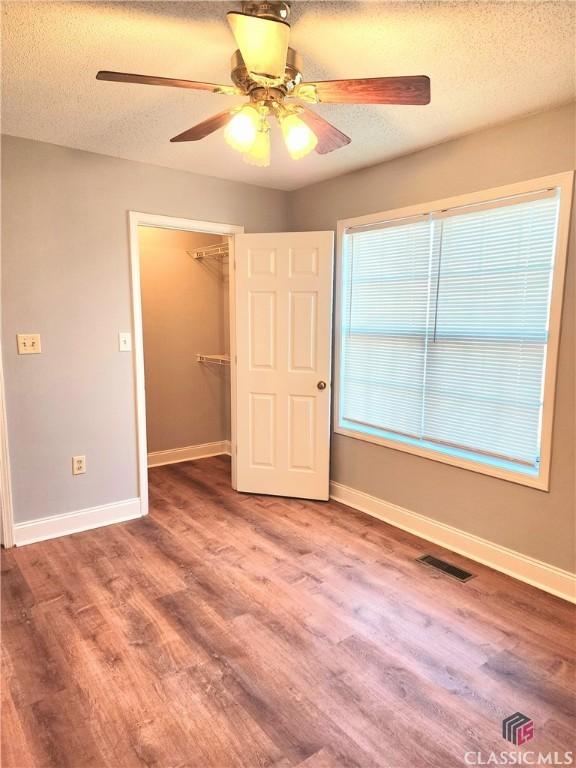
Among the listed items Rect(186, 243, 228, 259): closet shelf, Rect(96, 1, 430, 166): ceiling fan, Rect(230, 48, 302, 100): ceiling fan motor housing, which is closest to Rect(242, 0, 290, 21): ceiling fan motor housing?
Rect(96, 1, 430, 166): ceiling fan

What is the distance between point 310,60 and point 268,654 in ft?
8.15

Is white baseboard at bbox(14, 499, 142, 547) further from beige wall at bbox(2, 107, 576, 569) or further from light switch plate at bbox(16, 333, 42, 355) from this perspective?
light switch plate at bbox(16, 333, 42, 355)

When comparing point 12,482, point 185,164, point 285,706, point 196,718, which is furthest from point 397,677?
point 185,164

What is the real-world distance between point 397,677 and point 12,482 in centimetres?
244

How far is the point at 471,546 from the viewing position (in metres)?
2.76

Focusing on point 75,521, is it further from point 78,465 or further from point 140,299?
point 140,299

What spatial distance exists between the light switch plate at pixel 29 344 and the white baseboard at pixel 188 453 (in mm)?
1882

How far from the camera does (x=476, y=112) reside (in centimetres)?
232

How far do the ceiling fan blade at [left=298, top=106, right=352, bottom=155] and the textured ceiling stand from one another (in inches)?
9.2

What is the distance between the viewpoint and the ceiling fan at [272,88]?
53.0 inches

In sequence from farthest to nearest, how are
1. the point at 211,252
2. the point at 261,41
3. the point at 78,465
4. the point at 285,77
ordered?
the point at 211,252 → the point at 78,465 → the point at 285,77 → the point at 261,41

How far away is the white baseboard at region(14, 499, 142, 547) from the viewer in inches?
115

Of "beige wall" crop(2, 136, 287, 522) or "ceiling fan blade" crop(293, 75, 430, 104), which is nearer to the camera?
"ceiling fan blade" crop(293, 75, 430, 104)

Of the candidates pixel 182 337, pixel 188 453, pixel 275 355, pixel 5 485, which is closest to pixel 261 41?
pixel 275 355
